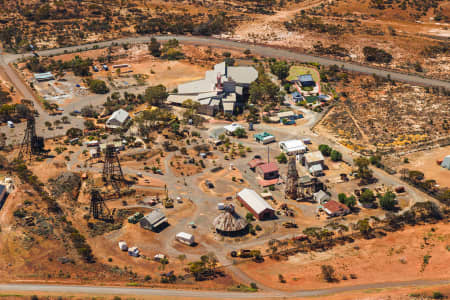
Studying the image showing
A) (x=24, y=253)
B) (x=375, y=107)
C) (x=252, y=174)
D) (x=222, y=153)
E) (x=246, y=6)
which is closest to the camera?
(x=24, y=253)

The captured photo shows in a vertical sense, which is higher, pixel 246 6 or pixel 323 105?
pixel 246 6

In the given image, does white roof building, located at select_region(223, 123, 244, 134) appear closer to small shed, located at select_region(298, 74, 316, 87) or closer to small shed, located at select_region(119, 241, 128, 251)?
small shed, located at select_region(298, 74, 316, 87)

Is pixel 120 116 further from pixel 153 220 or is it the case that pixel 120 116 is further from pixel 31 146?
pixel 153 220

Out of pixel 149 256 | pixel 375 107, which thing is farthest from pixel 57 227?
pixel 375 107

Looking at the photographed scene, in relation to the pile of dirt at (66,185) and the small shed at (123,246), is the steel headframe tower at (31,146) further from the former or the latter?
the small shed at (123,246)

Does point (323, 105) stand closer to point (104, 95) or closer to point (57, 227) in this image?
point (104, 95)

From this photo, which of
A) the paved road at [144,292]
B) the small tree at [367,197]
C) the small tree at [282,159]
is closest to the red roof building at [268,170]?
the small tree at [282,159]
